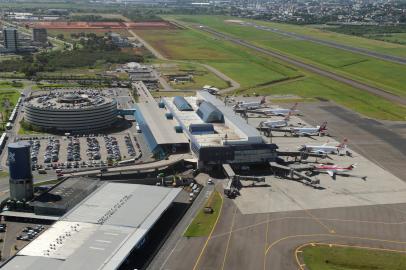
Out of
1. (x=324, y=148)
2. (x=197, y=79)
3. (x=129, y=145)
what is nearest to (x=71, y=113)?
(x=129, y=145)

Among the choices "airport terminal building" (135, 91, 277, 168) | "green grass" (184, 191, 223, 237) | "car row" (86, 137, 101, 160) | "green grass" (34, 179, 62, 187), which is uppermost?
"airport terminal building" (135, 91, 277, 168)

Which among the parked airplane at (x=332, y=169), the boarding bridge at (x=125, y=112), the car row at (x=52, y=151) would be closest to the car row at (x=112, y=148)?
the car row at (x=52, y=151)

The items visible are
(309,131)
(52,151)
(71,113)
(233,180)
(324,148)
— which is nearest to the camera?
(233,180)

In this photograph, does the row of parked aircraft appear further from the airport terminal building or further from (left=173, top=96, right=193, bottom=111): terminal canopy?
(left=173, top=96, right=193, bottom=111): terminal canopy

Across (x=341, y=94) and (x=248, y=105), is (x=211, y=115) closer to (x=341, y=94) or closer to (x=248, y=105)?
(x=248, y=105)

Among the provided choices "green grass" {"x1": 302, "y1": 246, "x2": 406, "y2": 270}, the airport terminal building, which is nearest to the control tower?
the airport terminal building

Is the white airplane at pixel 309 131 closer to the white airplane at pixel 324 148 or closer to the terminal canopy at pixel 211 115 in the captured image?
the white airplane at pixel 324 148

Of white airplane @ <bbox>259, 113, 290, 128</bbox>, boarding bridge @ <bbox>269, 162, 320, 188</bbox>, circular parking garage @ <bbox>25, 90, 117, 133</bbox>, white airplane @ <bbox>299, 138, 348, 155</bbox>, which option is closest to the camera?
boarding bridge @ <bbox>269, 162, 320, 188</bbox>
